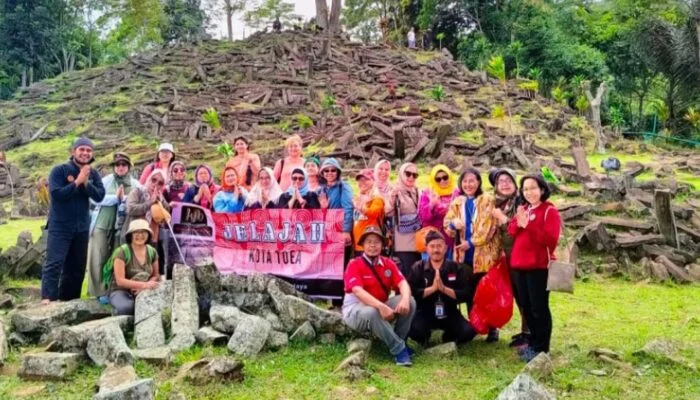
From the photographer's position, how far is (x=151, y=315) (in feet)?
17.3

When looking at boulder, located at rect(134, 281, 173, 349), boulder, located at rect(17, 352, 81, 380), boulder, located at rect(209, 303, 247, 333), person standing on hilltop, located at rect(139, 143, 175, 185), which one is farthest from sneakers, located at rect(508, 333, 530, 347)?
person standing on hilltop, located at rect(139, 143, 175, 185)

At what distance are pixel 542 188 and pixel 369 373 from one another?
195cm

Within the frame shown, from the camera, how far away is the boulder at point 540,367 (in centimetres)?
438

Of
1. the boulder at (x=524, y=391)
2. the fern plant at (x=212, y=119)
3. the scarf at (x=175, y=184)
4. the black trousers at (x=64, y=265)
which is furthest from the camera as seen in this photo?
the fern plant at (x=212, y=119)

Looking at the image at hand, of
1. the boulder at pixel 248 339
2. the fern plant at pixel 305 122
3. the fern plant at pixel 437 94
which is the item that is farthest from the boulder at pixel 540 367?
the fern plant at pixel 437 94

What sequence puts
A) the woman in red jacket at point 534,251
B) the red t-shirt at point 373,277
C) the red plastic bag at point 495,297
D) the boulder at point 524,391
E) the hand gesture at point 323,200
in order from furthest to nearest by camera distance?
the hand gesture at point 323,200 → the red plastic bag at point 495,297 → the red t-shirt at point 373,277 → the woman in red jacket at point 534,251 → the boulder at point 524,391

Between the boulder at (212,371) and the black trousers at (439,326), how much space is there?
1662 mm

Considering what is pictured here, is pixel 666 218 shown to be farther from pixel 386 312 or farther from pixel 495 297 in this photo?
pixel 386 312

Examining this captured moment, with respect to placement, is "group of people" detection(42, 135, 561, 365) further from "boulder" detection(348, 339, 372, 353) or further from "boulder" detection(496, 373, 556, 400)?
"boulder" detection(496, 373, 556, 400)

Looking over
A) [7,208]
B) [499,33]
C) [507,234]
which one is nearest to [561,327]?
[507,234]

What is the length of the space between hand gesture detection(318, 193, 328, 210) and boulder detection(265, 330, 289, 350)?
61.7 inches

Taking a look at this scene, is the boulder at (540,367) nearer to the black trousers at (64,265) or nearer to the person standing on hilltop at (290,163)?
the person standing on hilltop at (290,163)

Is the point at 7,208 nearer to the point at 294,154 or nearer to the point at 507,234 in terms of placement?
the point at 294,154

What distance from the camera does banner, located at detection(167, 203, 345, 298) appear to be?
6.30 meters
